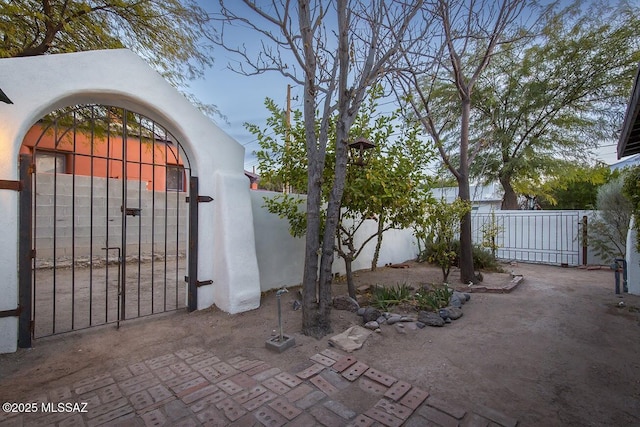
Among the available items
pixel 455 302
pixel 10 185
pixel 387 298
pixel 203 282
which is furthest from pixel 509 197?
pixel 10 185

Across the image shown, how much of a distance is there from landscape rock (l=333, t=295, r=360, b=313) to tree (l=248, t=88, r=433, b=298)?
30cm

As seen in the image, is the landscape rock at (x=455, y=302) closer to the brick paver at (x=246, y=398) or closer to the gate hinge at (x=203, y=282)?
the brick paver at (x=246, y=398)

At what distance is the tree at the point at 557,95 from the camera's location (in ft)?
33.6

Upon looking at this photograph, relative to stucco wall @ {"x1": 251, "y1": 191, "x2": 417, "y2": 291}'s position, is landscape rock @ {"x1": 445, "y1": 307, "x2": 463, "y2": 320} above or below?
below

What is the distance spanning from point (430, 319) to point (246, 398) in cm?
276

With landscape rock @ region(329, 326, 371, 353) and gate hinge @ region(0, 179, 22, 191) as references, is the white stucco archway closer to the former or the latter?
gate hinge @ region(0, 179, 22, 191)

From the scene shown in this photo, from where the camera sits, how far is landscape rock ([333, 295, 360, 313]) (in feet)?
15.8

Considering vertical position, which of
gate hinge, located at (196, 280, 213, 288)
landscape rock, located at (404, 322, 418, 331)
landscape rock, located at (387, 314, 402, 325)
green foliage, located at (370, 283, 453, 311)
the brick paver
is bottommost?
the brick paver

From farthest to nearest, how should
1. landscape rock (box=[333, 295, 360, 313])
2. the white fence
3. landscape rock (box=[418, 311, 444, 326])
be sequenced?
1. the white fence
2. landscape rock (box=[333, 295, 360, 313])
3. landscape rock (box=[418, 311, 444, 326])

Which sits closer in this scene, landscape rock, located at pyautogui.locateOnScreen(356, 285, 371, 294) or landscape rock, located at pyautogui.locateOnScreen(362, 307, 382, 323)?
landscape rock, located at pyautogui.locateOnScreen(362, 307, 382, 323)

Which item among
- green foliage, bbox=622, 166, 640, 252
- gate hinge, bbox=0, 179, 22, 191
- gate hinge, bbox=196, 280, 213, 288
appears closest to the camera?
gate hinge, bbox=0, 179, 22, 191

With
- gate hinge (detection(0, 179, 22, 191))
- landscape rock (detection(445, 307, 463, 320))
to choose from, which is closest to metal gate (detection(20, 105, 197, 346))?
gate hinge (detection(0, 179, 22, 191))

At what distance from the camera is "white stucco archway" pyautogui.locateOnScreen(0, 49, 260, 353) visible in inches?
127

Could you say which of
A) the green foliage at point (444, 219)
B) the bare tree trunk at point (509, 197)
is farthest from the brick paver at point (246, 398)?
the bare tree trunk at point (509, 197)
